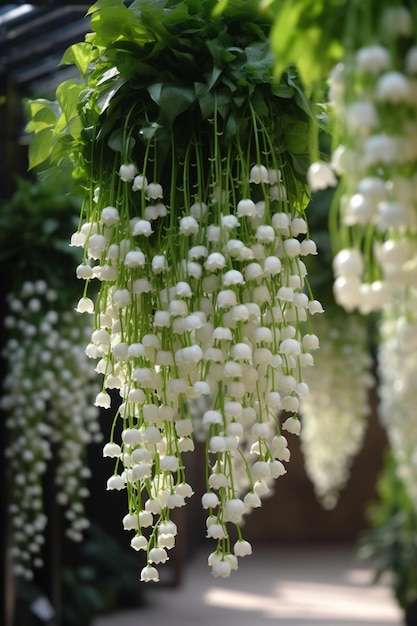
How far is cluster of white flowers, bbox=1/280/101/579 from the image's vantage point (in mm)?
3238

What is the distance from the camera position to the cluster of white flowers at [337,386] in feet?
12.8

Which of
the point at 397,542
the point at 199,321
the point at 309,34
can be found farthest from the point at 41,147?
the point at 397,542

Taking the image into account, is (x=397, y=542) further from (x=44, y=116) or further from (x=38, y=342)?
(x=44, y=116)

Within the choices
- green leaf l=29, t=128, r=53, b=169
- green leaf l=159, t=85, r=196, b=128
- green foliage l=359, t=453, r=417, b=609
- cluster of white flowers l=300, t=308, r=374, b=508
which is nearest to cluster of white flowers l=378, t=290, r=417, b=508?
cluster of white flowers l=300, t=308, r=374, b=508

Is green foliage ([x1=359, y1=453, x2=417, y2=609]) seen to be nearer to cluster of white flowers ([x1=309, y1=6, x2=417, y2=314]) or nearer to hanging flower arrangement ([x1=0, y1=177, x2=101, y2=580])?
hanging flower arrangement ([x1=0, y1=177, x2=101, y2=580])

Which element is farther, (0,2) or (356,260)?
(0,2)

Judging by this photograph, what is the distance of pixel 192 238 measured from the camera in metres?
1.41

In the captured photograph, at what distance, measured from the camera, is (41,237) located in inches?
127

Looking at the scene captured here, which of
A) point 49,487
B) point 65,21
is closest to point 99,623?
point 49,487

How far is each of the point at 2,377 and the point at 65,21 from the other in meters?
1.40

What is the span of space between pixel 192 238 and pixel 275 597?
19.0 feet

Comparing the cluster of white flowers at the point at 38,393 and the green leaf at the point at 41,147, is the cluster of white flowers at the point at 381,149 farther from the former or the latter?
the cluster of white flowers at the point at 38,393

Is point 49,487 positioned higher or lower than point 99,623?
higher

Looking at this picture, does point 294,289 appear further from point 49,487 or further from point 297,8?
point 49,487
